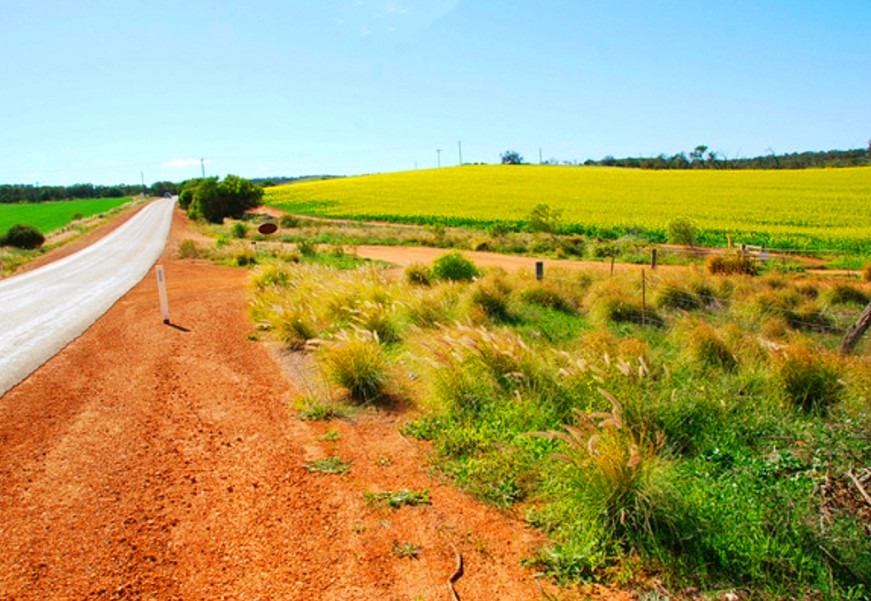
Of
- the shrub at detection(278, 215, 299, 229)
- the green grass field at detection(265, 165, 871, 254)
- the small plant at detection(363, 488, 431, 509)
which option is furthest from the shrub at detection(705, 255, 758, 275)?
the shrub at detection(278, 215, 299, 229)

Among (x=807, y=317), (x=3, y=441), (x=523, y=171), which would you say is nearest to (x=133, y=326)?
(x=3, y=441)

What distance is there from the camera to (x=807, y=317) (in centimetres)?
1272

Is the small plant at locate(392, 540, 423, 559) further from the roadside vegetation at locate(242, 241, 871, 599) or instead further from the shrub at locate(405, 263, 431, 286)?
the shrub at locate(405, 263, 431, 286)

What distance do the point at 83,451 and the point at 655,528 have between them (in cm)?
506

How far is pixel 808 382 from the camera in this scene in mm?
6215

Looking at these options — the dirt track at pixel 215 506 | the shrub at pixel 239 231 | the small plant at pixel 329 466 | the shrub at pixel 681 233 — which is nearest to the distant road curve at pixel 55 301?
the dirt track at pixel 215 506

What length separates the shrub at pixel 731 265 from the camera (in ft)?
65.5

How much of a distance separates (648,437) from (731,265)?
17.4 metres

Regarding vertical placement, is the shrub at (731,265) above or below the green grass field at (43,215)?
below

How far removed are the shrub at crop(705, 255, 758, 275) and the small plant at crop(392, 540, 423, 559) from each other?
1794 centimetres

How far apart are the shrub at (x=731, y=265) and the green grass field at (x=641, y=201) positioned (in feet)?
45.7

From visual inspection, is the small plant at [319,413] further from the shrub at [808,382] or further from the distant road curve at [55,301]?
the shrub at [808,382]

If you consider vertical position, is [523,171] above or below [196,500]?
above

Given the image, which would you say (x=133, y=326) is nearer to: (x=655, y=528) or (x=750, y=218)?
(x=655, y=528)
